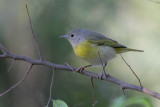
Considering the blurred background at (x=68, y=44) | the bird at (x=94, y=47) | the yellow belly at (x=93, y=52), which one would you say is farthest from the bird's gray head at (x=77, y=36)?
the blurred background at (x=68, y=44)

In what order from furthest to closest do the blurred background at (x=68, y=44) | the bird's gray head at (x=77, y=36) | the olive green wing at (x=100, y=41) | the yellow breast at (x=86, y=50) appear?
the blurred background at (x=68, y=44), the bird's gray head at (x=77, y=36), the olive green wing at (x=100, y=41), the yellow breast at (x=86, y=50)

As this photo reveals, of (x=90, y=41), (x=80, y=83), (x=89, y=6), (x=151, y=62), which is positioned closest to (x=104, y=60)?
(x=90, y=41)

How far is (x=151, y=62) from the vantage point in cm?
509

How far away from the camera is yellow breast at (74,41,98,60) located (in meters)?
3.31

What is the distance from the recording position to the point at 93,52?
333 cm

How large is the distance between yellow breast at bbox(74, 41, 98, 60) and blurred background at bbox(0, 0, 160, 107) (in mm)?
1313

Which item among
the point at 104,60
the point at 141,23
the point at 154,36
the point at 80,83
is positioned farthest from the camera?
the point at 141,23

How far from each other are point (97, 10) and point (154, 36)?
1.30 m

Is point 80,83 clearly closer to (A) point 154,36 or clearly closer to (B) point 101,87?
(B) point 101,87

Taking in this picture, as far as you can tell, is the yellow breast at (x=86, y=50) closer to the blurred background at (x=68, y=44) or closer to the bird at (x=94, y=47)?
the bird at (x=94, y=47)

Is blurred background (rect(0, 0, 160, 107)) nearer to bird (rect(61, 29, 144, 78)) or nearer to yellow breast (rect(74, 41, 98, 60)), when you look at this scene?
bird (rect(61, 29, 144, 78))

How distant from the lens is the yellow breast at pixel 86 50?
3305 millimetres

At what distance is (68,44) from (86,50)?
1.60 m

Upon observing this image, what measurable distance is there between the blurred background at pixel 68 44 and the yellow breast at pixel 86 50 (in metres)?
1.31
